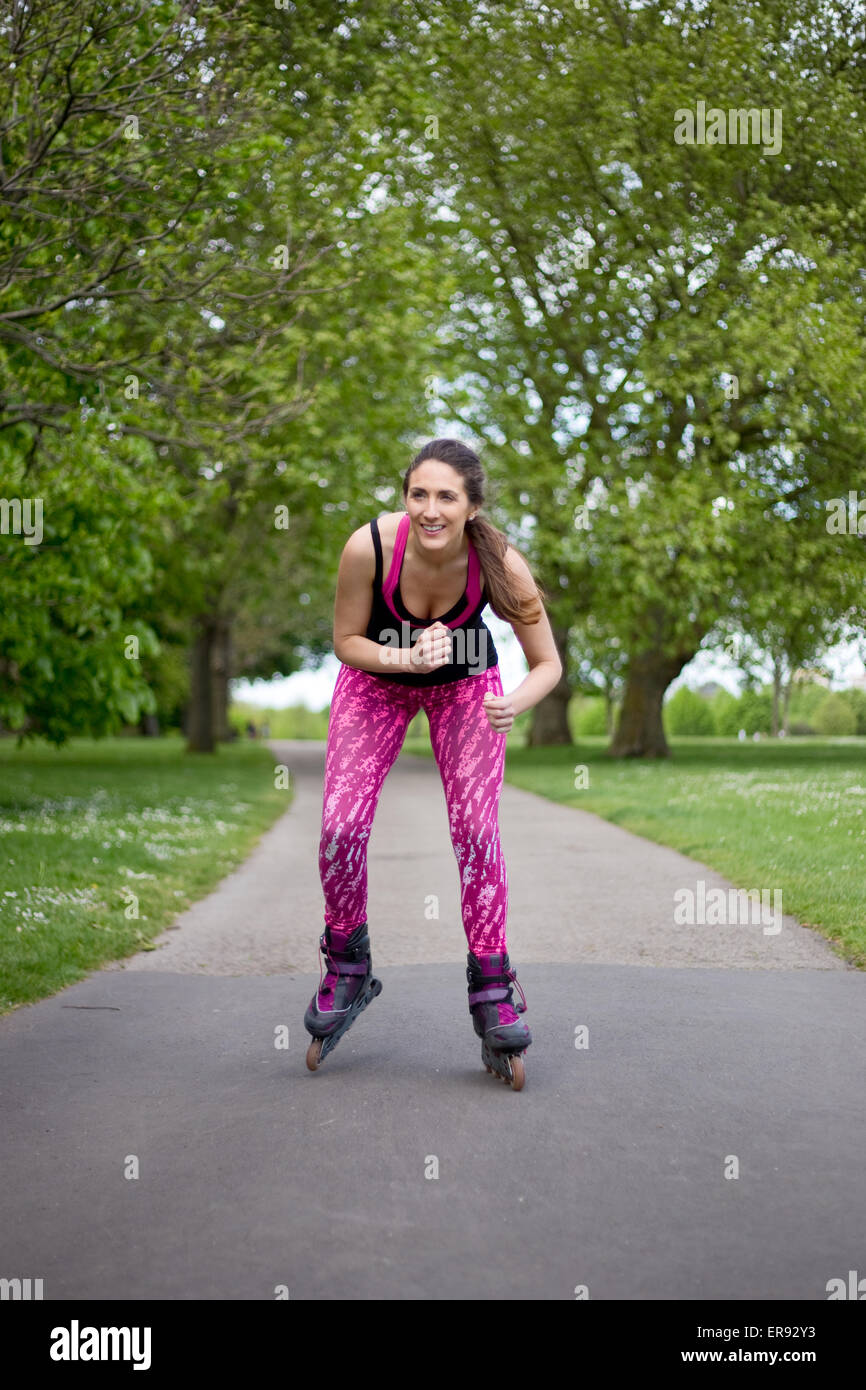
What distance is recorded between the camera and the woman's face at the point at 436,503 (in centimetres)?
412

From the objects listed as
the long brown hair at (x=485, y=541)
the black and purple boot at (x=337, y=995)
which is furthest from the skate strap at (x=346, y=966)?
the long brown hair at (x=485, y=541)

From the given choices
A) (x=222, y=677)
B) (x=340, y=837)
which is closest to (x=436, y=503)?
(x=340, y=837)

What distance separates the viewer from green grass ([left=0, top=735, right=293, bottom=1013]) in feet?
20.8

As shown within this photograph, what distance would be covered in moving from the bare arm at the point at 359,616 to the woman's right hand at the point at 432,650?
0.06m

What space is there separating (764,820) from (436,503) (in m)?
7.54

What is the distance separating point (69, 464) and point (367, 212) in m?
8.91

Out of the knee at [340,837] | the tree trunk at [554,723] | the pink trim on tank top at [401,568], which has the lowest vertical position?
the tree trunk at [554,723]

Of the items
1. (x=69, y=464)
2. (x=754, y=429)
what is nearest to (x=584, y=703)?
(x=754, y=429)

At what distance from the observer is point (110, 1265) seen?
2830 millimetres

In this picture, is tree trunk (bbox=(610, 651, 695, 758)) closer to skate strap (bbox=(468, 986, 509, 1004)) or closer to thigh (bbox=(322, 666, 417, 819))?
thigh (bbox=(322, 666, 417, 819))

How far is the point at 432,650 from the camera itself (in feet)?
12.8

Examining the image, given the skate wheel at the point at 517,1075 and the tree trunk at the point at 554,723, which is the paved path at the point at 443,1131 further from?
the tree trunk at the point at 554,723

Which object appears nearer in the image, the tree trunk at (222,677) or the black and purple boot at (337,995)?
the black and purple boot at (337,995)
